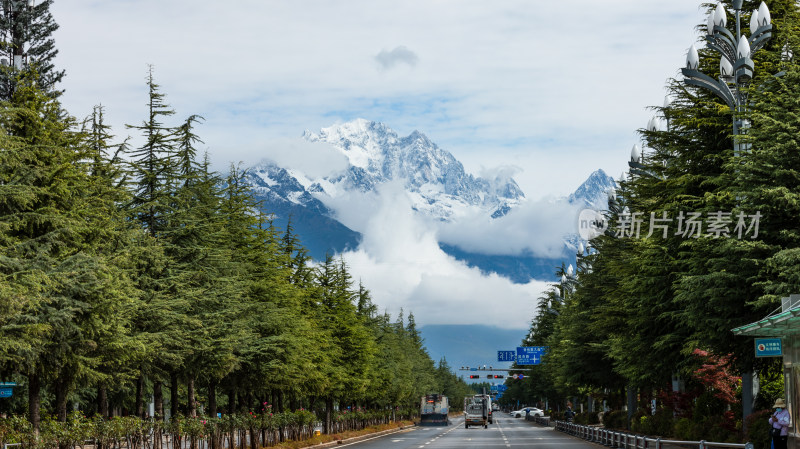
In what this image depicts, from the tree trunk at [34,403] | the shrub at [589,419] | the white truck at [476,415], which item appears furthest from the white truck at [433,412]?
the tree trunk at [34,403]

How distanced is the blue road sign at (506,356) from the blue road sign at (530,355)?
20.2 m

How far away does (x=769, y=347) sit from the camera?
21.4 metres

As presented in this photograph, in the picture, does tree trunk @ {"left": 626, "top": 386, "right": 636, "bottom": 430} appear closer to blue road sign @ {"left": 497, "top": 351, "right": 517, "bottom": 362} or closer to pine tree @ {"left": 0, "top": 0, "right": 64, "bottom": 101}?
pine tree @ {"left": 0, "top": 0, "right": 64, "bottom": 101}

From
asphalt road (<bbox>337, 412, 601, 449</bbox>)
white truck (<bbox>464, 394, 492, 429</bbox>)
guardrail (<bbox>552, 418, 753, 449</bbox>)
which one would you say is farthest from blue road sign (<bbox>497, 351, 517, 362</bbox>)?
asphalt road (<bbox>337, 412, 601, 449</bbox>)

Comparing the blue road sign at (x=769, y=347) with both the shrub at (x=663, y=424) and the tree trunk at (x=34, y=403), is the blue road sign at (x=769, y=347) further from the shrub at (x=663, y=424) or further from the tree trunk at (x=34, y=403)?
the shrub at (x=663, y=424)

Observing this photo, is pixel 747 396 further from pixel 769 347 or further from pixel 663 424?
pixel 663 424

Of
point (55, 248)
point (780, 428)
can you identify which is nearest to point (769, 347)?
point (780, 428)

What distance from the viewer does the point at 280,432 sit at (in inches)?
1538

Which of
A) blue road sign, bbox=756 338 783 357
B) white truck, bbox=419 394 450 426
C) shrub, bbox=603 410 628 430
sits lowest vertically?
white truck, bbox=419 394 450 426

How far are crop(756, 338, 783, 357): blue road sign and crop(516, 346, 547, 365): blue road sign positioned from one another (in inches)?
3194

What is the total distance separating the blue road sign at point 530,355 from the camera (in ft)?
336

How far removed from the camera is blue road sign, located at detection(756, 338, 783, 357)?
21.3 meters

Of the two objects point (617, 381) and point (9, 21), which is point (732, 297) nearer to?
point (617, 381)

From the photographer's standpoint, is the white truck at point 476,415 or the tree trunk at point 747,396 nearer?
the tree trunk at point 747,396
